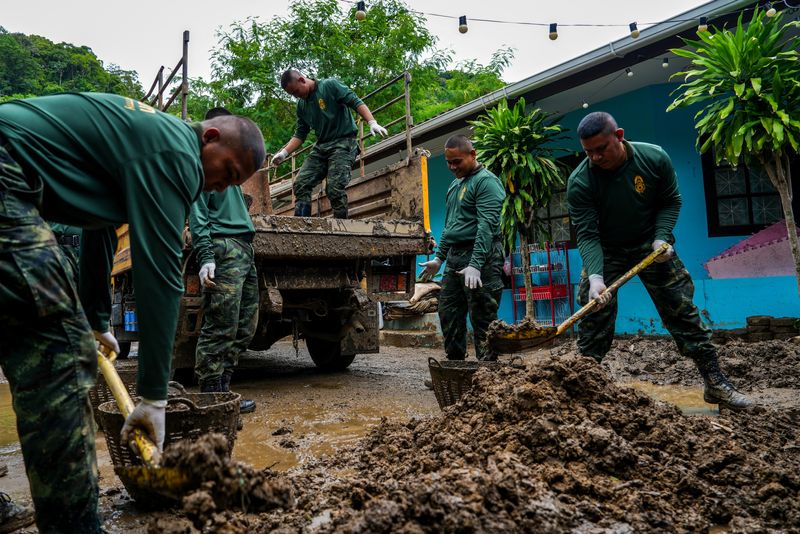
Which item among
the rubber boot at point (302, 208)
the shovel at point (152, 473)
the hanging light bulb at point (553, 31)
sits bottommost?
the shovel at point (152, 473)

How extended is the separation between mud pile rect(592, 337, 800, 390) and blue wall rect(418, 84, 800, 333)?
695mm

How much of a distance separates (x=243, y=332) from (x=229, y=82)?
43.2ft

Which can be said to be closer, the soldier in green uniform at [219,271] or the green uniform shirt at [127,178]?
the green uniform shirt at [127,178]

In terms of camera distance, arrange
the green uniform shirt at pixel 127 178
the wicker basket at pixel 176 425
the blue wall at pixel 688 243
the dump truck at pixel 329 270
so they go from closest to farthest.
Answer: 1. the green uniform shirt at pixel 127 178
2. the wicker basket at pixel 176 425
3. the dump truck at pixel 329 270
4. the blue wall at pixel 688 243

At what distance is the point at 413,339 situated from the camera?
9023 mm

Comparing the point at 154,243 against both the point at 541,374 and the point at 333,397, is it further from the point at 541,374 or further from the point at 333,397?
the point at 333,397

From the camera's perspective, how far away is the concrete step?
884cm

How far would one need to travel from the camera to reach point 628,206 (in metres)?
3.62

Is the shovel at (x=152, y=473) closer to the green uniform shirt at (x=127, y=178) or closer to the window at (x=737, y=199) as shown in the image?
the green uniform shirt at (x=127, y=178)

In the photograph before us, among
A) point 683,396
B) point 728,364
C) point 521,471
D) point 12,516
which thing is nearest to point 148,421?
point 12,516

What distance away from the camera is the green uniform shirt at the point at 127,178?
1564 millimetres

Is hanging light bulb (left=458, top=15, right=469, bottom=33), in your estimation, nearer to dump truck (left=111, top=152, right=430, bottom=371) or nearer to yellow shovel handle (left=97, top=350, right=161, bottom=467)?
dump truck (left=111, top=152, right=430, bottom=371)

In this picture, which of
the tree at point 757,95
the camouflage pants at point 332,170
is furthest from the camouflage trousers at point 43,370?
the tree at point 757,95

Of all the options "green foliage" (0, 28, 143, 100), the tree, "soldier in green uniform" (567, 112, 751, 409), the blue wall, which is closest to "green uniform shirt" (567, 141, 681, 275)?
"soldier in green uniform" (567, 112, 751, 409)
